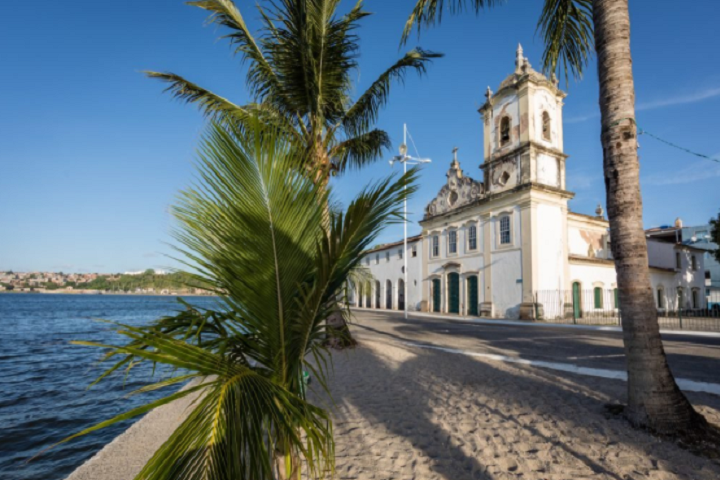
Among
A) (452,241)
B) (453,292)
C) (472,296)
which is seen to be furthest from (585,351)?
(452,241)

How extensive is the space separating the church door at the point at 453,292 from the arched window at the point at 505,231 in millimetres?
4663

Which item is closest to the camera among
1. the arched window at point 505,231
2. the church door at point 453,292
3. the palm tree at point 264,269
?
the palm tree at point 264,269

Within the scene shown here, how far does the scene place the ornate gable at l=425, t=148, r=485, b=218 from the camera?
25.3 m

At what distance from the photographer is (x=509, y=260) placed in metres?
22.0

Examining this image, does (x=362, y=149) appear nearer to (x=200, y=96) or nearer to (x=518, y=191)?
(x=200, y=96)

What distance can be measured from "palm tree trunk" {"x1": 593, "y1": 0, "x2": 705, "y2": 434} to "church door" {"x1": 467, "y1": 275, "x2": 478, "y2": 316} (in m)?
21.1

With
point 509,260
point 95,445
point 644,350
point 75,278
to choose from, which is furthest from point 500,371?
point 75,278

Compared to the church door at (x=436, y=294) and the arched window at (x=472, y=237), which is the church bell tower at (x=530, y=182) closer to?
the arched window at (x=472, y=237)

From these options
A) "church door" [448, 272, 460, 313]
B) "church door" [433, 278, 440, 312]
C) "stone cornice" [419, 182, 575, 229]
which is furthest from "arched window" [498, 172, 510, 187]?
"church door" [433, 278, 440, 312]

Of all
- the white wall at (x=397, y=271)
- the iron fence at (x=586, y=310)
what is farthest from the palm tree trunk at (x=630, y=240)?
the white wall at (x=397, y=271)

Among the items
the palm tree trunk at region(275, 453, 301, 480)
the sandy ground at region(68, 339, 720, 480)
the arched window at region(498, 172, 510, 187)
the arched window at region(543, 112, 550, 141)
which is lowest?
the sandy ground at region(68, 339, 720, 480)

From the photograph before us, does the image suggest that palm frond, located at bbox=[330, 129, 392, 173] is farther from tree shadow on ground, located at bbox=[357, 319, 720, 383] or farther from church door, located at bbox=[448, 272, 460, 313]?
church door, located at bbox=[448, 272, 460, 313]

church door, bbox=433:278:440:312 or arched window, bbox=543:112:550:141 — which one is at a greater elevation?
arched window, bbox=543:112:550:141

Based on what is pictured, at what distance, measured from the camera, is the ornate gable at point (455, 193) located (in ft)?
82.9
